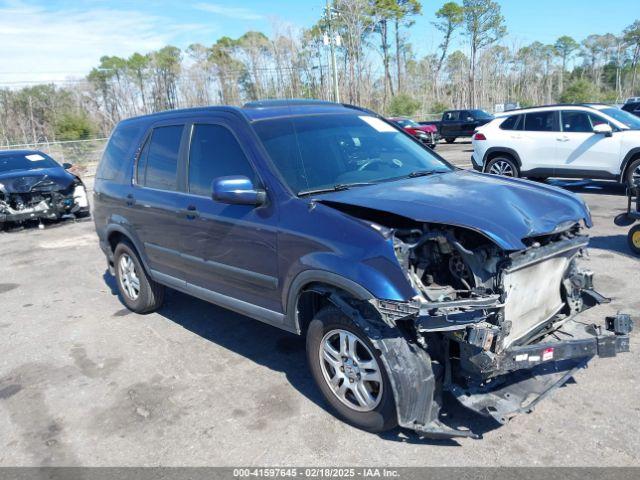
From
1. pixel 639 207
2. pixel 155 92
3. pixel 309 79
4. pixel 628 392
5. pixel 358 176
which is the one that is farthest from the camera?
pixel 155 92

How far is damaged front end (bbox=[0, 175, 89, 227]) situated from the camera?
10.9 metres

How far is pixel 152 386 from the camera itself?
418 cm

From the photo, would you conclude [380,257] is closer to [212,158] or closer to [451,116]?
[212,158]

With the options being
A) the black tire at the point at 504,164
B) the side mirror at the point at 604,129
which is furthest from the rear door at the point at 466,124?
the side mirror at the point at 604,129

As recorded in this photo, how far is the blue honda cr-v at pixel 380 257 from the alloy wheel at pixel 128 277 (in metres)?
1.15

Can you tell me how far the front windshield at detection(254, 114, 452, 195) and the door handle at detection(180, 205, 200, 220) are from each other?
0.89 m

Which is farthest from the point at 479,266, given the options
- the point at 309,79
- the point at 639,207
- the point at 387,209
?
the point at 309,79

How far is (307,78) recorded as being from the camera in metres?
48.1

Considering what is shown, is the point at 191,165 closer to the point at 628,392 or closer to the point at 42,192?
the point at 628,392

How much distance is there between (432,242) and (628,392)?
1.80 metres

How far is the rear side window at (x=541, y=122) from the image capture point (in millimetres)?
11398

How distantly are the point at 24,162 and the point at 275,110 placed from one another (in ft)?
32.7

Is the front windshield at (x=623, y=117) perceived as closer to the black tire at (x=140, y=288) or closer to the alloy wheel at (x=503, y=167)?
the alloy wheel at (x=503, y=167)

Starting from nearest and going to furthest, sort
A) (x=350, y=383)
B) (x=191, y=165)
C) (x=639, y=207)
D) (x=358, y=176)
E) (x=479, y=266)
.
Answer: (x=479, y=266) < (x=350, y=383) < (x=358, y=176) < (x=191, y=165) < (x=639, y=207)
